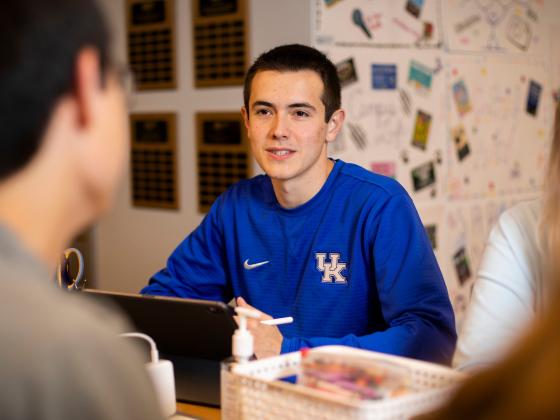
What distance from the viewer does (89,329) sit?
684 millimetres

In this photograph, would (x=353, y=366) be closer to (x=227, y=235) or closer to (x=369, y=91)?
(x=227, y=235)

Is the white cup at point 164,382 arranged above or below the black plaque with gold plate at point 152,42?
below

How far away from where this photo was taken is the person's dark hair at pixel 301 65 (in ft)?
7.16

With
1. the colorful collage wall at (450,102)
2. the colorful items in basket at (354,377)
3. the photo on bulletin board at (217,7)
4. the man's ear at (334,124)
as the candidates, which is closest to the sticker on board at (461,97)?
the colorful collage wall at (450,102)

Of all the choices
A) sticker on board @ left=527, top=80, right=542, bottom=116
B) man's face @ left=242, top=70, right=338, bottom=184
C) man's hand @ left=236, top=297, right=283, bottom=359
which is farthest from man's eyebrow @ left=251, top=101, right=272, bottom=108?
sticker on board @ left=527, top=80, right=542, bottom=116

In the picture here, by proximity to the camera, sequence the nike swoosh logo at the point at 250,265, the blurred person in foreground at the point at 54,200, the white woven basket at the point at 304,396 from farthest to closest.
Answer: the nike swoosh logo at the point at 250,265
the white woven basket at the point at 304,396
the blurred person in foreground at the point at 54,200

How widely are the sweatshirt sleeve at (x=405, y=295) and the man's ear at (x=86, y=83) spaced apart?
103cm

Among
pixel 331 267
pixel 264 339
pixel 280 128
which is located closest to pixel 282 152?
pixel 280 128

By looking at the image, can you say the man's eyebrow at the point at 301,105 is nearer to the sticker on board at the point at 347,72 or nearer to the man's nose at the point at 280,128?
the man's nose at the point at 280,128

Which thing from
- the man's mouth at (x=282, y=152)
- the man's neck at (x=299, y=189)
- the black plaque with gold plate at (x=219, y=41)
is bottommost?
the man's neck at (x=299, y=189)

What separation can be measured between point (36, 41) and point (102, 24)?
8 cm

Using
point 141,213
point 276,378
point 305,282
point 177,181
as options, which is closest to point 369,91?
point 177,181

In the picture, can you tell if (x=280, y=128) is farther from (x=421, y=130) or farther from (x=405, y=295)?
(x=421, y=130)

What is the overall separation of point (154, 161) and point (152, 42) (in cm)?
57
